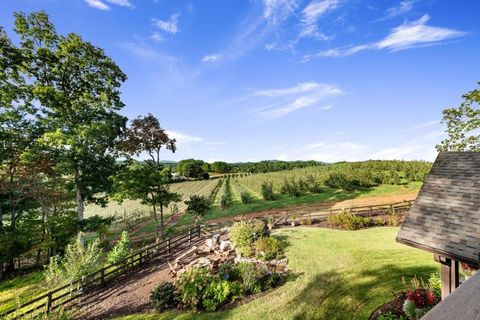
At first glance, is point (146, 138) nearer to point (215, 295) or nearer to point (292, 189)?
point (215, 295)

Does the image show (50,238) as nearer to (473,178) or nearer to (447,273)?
(447,273)

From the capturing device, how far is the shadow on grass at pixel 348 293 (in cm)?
948

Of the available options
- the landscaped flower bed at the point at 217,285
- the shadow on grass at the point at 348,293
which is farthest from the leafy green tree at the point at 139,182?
the shadow on grass at the point at 348,293

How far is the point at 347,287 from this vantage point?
1099 centimetres

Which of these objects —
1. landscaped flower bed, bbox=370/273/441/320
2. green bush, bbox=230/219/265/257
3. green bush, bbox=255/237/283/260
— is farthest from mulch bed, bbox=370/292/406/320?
green bush, bbox=230/219/265/257

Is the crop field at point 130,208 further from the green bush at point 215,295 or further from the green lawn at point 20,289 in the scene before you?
the green bush at point 215,295

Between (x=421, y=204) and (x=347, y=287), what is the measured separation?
192 inches

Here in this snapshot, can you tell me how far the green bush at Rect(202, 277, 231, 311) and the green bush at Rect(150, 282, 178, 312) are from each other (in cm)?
161

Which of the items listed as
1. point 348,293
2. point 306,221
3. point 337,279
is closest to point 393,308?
point 348,293

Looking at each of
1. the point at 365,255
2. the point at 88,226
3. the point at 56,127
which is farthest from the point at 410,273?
the point at 56,127

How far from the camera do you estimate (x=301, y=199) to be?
121 feet

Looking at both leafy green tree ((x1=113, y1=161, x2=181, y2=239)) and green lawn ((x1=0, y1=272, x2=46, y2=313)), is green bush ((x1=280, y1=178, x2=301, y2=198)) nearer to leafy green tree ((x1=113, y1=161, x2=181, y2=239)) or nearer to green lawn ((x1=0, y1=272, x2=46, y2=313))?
leafy green tree ((x1=113, y1=161, x2=181, y2=239))

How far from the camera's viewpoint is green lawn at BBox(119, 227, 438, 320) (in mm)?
9766

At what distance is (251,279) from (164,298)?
424cm
